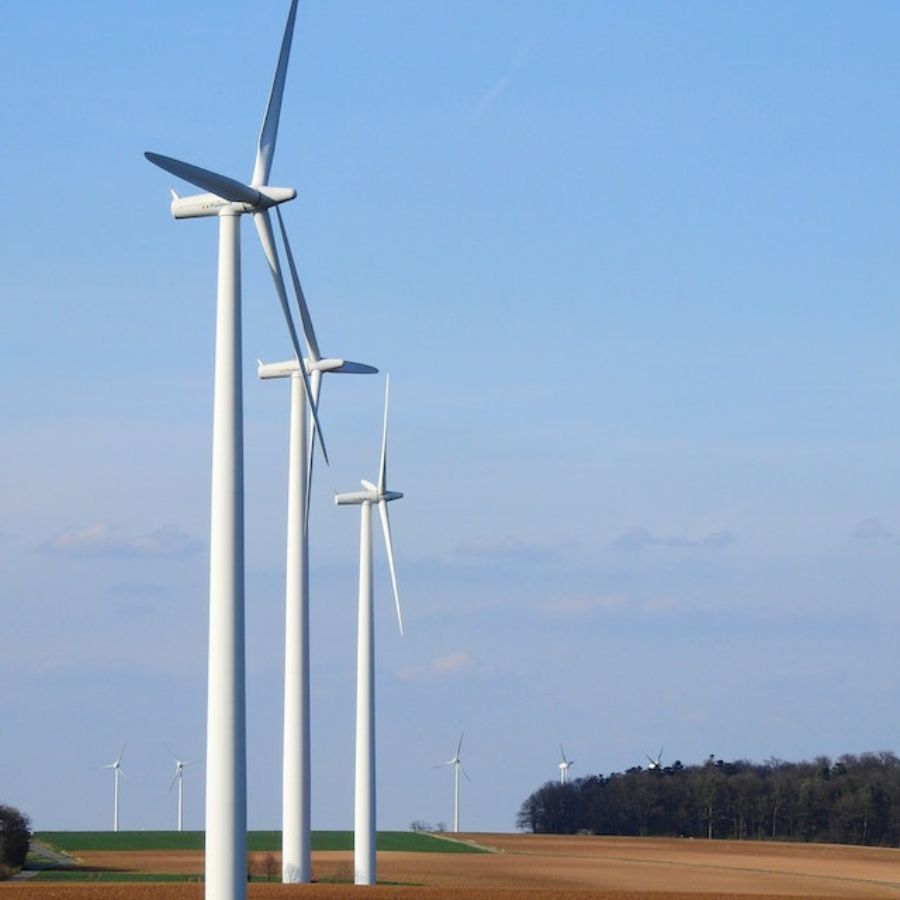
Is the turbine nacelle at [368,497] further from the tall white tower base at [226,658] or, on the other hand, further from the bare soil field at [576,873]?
the tall white tower base at [226,658]

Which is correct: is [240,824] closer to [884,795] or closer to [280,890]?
[280,890]

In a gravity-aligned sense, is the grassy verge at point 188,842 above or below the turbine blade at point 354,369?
below

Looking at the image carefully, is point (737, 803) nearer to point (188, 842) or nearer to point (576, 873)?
point (188, 842)

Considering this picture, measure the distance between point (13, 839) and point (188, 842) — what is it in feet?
160

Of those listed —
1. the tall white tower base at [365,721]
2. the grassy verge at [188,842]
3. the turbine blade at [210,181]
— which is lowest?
the grassy verge at [188,842]

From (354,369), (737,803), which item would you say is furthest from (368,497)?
(737,803)

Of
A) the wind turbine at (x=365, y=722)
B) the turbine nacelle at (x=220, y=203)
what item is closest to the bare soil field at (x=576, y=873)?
the wind turbine at (x=365, y=722)

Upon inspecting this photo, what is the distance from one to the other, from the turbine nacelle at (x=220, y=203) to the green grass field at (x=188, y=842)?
7054 cm

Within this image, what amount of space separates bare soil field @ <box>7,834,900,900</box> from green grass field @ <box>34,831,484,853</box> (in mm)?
4423

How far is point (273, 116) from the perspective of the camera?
44031 mm

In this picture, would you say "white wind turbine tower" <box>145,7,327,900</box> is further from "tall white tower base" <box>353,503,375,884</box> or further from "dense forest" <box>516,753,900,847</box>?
"dense forest" <box>516,753,900,847</box>

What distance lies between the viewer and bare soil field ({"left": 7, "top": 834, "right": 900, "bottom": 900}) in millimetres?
54562

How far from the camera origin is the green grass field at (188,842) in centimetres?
11569

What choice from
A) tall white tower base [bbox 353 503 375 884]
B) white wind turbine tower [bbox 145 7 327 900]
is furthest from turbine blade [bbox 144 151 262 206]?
tall white tower base [bbox 353 503 375 884]
